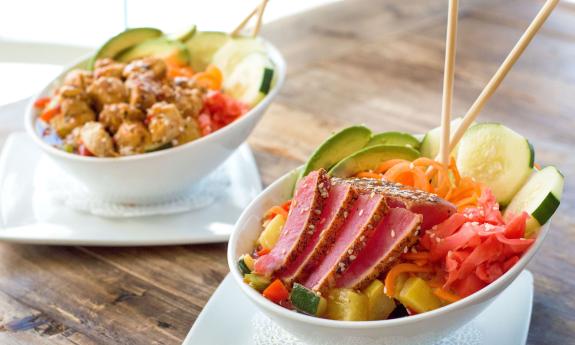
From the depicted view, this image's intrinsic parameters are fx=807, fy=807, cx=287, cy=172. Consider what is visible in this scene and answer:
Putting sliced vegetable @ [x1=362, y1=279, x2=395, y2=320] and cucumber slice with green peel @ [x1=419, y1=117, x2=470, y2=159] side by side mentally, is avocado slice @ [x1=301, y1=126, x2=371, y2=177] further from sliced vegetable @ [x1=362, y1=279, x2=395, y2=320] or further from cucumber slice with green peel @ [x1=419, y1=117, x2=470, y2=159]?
sliced vegetable @ [x1=362, y1=279, x2=395, y2=320]

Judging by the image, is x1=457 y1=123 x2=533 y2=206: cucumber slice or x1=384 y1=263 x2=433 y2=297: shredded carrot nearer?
x1=384 y1=263 x2=433 y2=297: shredded carrot

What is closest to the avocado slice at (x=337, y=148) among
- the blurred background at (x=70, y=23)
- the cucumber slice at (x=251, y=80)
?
the cucumber slice at (x=251, y=80)

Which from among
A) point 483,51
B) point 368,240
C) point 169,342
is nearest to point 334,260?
point 368,240

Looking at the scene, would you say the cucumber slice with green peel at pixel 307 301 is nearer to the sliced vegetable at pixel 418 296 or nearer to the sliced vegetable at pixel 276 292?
the sliced vegetable at pixel 276 292

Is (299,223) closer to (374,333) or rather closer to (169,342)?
(374,333)

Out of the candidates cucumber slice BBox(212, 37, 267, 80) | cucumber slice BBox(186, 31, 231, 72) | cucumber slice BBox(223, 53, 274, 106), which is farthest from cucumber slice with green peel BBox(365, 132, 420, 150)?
cucumber slice BBox(186, 31, 231, 72)

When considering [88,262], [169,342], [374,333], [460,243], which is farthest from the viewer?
[88,262]
